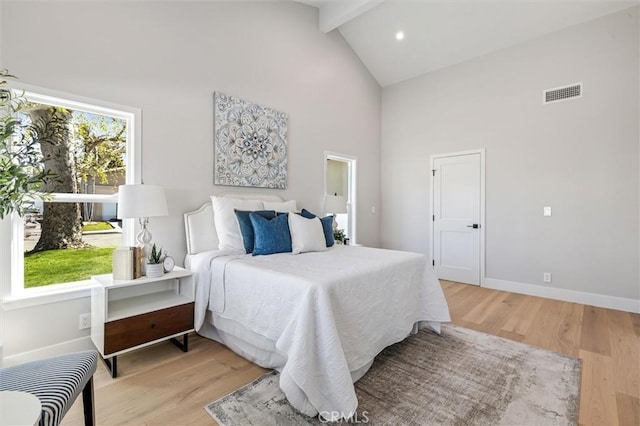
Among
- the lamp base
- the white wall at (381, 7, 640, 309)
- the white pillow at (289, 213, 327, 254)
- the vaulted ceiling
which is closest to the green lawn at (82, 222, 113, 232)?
the lamp base

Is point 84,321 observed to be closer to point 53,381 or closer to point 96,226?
point 96,226

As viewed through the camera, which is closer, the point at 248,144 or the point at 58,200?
the point at 58,200

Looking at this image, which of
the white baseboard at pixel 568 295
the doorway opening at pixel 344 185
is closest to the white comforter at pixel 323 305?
the doorway opening at pixel 344 185

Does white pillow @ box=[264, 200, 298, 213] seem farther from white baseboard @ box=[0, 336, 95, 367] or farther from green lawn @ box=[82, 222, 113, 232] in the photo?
white baseboard @ box=[0, 336, 95, 367]

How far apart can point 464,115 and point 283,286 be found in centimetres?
415

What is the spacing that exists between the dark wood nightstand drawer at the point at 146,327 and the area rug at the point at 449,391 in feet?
2.55

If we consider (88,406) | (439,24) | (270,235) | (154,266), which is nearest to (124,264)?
(154,266)

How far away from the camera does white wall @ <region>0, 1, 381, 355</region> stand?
2.16m

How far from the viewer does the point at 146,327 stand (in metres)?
2.15

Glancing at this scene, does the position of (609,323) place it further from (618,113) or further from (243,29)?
(243,29)

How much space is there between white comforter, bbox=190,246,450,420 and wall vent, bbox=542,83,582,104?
3.07m

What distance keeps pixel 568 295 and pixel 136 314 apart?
15.6 ft

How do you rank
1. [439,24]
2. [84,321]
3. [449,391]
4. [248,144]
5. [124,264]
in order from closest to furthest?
[449,391] → [124,264] → [84,321] → [248,144] → [439,24]

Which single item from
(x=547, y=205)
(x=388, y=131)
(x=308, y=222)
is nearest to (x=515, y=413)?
(x=308, y=222)
